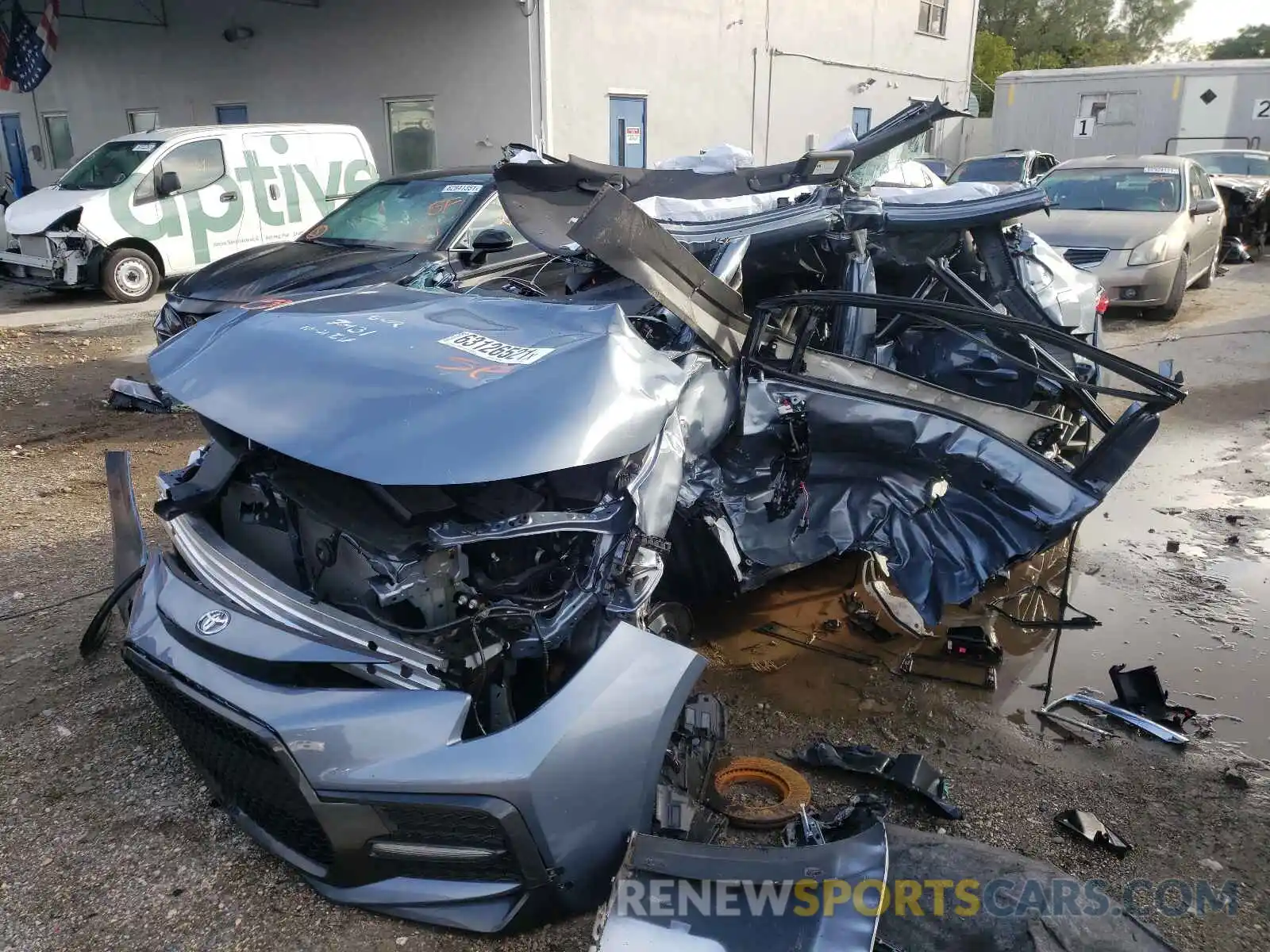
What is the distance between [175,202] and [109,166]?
111 centimetres

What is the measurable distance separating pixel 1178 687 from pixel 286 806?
3.30m

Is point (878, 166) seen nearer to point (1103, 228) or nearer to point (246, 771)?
point (246, 771)

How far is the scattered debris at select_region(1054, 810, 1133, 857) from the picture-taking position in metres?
2.65

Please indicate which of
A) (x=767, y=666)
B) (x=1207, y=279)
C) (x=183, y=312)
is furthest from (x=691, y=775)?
(x=1207, y=279)

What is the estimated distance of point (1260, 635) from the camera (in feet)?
12.9

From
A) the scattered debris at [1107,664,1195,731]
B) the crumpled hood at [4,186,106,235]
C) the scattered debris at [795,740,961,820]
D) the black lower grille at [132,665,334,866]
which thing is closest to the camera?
the black lower grille at [132,665,334,866]

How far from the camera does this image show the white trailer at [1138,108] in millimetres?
18016

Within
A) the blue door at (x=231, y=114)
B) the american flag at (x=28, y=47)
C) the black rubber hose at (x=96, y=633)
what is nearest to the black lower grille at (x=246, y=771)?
the black rubber hose at (x=96, y=633)

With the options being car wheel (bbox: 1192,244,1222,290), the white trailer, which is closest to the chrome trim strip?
car wheel (bbox: 1192,244,1222,290)

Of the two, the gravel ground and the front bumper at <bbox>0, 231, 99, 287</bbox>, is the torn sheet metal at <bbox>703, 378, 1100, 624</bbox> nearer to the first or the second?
the gravel ground

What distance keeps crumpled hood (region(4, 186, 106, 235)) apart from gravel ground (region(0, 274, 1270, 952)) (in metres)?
8.13

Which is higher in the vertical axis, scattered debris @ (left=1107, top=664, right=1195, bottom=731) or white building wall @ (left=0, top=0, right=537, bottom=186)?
white building wall @ (left=0, top=0, right=537, bottom=186)

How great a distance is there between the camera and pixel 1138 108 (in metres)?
18.8

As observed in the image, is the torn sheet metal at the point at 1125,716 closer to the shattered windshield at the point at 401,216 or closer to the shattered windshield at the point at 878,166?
the shattered windshield at the point at 878,166
